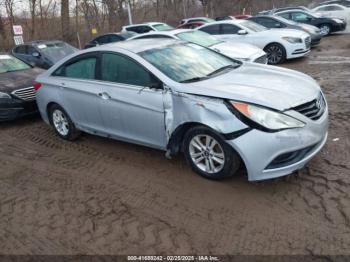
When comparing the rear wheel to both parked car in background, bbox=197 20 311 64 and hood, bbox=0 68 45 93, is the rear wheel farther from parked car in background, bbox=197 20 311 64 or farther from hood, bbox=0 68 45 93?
hood, bbox=0 68 45 93

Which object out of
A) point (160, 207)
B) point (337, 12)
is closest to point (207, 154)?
point (160, 207)

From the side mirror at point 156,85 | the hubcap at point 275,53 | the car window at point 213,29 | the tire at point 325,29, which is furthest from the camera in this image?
the tire at point 325,29

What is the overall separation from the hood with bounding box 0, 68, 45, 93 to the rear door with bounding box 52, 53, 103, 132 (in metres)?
1.90

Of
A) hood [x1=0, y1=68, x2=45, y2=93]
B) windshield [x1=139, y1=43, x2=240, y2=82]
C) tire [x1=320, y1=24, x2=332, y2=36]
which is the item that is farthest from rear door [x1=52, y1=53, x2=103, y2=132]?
tire [x1=320, y1=24, x2=332, y2=36]

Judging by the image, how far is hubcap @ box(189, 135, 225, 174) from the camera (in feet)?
12.3

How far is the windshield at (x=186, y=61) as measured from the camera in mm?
4168

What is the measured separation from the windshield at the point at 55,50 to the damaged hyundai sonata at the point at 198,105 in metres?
6.25

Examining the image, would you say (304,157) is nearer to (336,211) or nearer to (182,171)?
(336,211)

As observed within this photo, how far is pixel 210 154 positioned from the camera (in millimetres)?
3807

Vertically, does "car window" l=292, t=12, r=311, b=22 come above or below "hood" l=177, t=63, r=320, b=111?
above

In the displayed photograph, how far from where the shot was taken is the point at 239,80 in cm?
405

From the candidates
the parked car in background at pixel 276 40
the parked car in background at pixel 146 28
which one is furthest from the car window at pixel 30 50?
the parked car in background at pixel 276 40

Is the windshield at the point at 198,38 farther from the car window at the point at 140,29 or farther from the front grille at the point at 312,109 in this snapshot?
the car window at the point at 140,29

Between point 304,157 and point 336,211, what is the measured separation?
0.60 m
